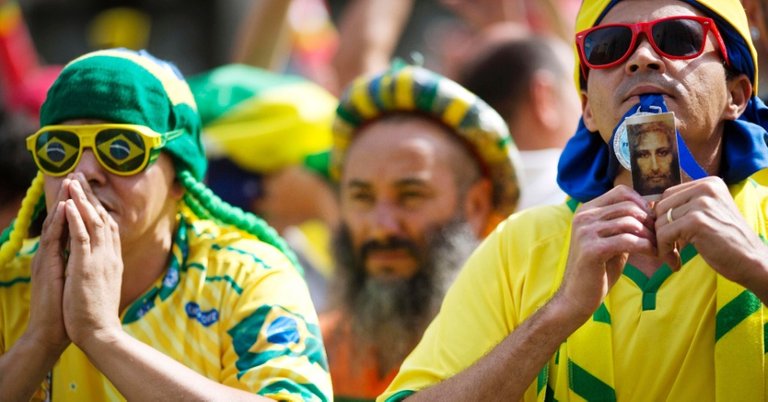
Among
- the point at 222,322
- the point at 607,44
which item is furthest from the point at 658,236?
the point at 222,322

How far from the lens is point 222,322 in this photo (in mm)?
4066

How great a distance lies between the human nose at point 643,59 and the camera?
363 cm

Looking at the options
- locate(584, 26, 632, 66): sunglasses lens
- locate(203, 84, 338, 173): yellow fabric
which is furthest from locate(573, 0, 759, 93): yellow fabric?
locate(203, 84, 338, 173): yellow fabric

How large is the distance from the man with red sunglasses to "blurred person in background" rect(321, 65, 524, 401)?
172 cm

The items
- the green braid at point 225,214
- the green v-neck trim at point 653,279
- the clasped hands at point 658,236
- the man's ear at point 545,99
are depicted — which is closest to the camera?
the clasped hands at point 658,236

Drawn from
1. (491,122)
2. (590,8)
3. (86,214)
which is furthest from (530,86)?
(86,214)

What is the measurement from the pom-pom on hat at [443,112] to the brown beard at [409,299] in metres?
0.26

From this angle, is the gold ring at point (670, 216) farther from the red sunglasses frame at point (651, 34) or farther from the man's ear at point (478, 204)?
the man's ear at point (478, 204)

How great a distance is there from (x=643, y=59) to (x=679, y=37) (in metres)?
0.12

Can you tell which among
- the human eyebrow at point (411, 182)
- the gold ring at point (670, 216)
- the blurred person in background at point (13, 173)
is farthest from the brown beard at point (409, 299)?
the gold ring at point (670, 216)

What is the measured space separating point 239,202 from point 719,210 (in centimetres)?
429

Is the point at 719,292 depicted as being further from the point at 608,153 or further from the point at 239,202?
the point at 239,202

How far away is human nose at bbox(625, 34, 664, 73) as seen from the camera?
3.63 metres

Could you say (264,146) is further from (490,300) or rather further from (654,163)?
(654,163)
